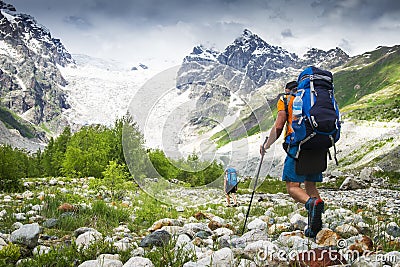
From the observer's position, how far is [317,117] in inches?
203

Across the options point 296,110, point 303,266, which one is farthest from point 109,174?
point 303,266

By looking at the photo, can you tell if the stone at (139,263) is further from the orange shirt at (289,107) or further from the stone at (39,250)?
the orange shirt at (289,107)

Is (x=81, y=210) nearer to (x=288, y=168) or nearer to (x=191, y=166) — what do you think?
(x=191, y=166)

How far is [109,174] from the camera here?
1184 centimetres

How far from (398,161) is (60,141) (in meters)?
36.6

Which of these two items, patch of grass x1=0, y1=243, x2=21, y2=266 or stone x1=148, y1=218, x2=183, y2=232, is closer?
patch of grass x1=0, y1=243, x2=21, y2=266

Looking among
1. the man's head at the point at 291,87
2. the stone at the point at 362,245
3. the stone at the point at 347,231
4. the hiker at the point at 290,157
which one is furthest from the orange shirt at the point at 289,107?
the stone at the point at 362,245

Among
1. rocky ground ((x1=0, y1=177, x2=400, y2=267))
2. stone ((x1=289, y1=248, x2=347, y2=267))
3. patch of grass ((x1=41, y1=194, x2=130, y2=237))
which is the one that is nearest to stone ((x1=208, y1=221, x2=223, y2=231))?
rocky ground ((x1=0, y1=177, x2=400, y2=267))

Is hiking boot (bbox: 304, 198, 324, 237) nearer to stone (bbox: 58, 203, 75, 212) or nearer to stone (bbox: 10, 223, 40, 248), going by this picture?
stone (bbox: 10, 223, 40, 248)

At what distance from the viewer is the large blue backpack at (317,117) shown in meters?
5.17

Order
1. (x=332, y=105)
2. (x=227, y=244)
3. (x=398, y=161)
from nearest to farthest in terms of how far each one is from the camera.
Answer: (x=227, y=244) → (x=332, y=105) → (x=398, y=161)

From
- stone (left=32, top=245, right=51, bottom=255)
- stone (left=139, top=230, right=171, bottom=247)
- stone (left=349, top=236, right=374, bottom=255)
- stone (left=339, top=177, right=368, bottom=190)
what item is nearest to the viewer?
stone (left=32, top=245, right=51, bottom=255)

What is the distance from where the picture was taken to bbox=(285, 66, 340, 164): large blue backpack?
5168 mm

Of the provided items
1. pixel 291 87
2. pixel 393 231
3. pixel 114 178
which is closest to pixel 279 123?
pixel 291 87
